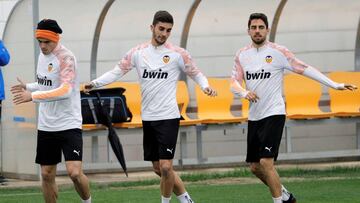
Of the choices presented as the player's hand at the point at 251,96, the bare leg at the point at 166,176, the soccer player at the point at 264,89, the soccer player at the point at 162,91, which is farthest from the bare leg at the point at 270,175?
the bare leg at the point at 166,176

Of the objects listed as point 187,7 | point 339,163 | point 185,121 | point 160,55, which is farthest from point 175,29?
point 160,55

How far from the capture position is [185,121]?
56.0ft

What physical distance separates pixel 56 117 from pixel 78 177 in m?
0.65

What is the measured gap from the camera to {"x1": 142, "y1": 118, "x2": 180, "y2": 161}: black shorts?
11500mm

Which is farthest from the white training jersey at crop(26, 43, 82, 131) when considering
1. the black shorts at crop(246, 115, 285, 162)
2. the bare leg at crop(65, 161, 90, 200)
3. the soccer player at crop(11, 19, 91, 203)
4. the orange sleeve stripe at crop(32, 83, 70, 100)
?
the black shorts at crop(246, 115, 285, 162)

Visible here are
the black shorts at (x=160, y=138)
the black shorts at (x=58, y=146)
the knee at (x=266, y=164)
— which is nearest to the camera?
the black shorts at (x=58, y=146)

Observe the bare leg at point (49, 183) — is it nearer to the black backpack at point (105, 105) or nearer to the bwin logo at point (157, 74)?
the bwin logo at point (157, 74)

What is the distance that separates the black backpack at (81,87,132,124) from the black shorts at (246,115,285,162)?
196 inches

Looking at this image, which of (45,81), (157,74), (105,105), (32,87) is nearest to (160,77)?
(157,74)

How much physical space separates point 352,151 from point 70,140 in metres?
7.49

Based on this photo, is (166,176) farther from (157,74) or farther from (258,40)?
(258,40)

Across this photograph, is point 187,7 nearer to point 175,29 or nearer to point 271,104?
point 175,29

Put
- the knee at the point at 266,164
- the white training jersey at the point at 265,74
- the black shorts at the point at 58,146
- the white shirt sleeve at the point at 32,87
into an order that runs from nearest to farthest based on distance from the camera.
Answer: the black shorts at the point at 58,146 → the white shirt sleeve at the point at 32,87 → the knee at the point at 266,164 → the white training jersey at the point at 265,74

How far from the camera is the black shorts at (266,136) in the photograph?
1167cm
